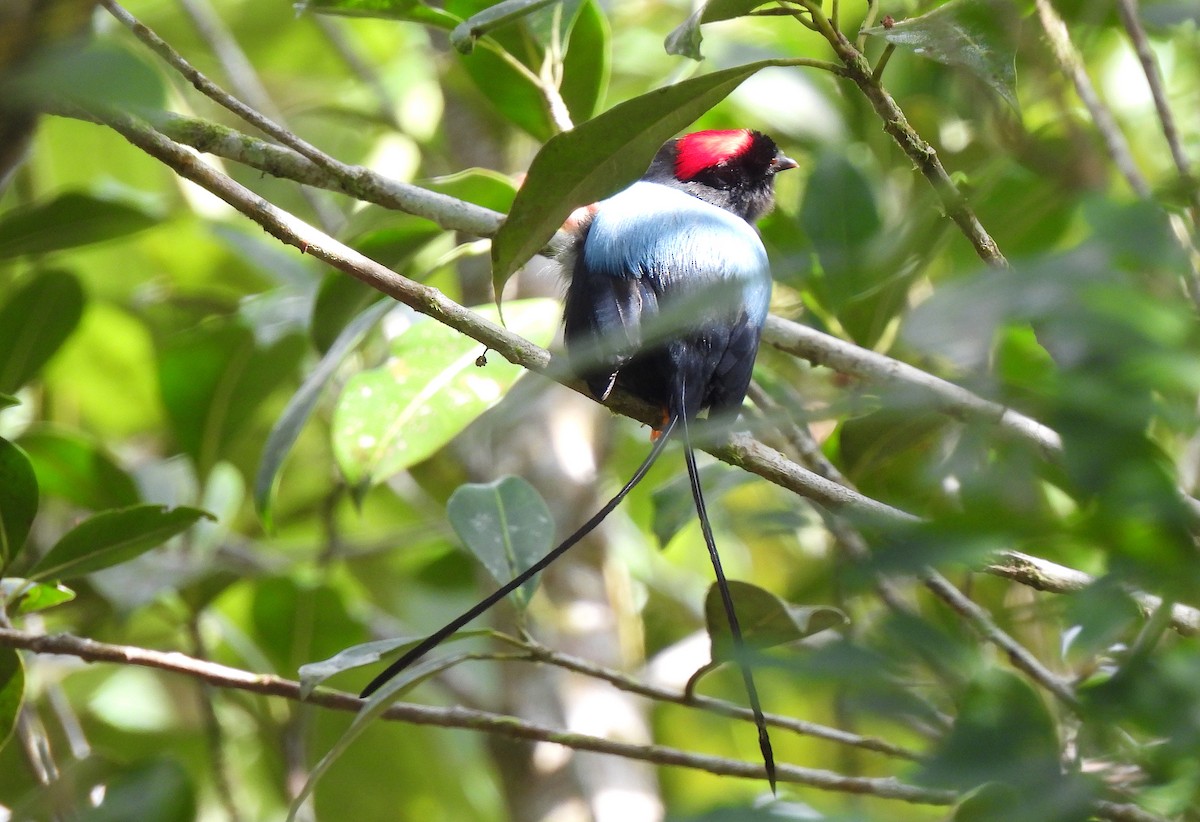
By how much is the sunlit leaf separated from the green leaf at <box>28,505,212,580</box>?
1094 mm

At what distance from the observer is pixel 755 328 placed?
2061mm

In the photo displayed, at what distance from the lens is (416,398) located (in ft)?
7.36

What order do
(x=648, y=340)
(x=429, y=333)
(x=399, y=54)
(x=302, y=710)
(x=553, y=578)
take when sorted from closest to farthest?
(x=648, y=340)
(x=429, y=333)
(x=302, y=710)
(x=553, y=578)
(x=399, y=54)

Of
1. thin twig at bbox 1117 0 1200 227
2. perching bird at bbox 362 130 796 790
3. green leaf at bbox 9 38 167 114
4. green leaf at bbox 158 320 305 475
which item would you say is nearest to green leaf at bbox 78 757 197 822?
perching bird at bbox 362 130 796 790

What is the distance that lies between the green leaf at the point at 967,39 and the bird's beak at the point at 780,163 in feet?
4.42

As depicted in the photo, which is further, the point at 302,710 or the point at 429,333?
the point at 302,710

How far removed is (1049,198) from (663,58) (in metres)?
1.50

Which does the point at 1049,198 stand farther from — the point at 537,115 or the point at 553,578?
the point at 553,578

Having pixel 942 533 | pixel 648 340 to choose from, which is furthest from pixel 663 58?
pixel 942 533

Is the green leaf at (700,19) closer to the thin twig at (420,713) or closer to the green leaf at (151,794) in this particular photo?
the thin twig at (420,713)

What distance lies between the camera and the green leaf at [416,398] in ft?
7.13

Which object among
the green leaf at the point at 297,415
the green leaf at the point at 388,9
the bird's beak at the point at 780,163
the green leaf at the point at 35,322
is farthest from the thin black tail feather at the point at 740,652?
the green leaf at the point at 35,322

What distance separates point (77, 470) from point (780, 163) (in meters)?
1.86

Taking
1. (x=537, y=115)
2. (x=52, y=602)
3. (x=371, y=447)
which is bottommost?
(x=52, y=602)
